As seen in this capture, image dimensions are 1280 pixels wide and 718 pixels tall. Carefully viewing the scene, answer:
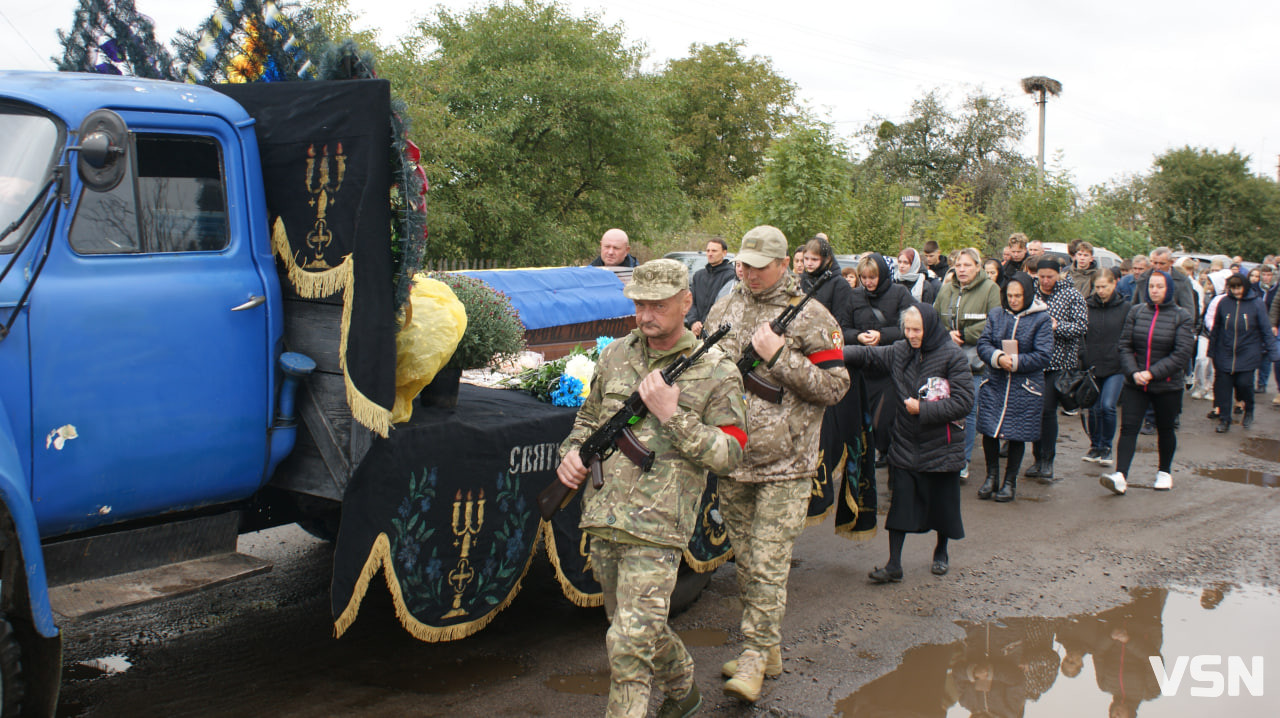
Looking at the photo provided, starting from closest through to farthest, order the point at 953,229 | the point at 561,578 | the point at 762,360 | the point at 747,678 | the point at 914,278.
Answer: the point at 747,678 → the point at 762,360 → the point at 561,578 → the point at 914,278 → the point at 953,229

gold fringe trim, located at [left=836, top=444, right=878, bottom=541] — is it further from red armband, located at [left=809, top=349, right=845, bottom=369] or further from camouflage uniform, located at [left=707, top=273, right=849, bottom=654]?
red armband, located at [left=809, top=349, right=845, bottom=369]

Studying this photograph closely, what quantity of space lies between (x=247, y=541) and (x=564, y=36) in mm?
19285

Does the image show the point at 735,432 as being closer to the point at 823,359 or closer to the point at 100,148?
the point at 823,359

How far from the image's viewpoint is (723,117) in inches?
1914

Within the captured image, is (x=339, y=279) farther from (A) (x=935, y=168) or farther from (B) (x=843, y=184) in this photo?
(A) (x=935, y=168)

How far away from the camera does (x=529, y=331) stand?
653cm

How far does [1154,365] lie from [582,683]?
19.1 feet

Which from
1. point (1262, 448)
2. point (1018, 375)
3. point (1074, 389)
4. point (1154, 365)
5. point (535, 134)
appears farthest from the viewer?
point (535, 134)

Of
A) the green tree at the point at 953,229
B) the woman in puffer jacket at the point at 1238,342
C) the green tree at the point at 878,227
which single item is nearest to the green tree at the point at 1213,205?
the green tree at the point at 953,229

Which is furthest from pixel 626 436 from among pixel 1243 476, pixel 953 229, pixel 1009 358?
pixel 953 229

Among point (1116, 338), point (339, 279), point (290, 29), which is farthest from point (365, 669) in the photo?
point (1116, 338)

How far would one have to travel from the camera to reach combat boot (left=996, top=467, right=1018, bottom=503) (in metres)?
7.91

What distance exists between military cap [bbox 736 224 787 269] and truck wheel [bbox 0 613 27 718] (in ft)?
10.6

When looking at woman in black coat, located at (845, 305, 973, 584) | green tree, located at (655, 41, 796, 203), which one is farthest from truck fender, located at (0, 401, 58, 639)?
green tree, located at (655, 41, 796, 203)
